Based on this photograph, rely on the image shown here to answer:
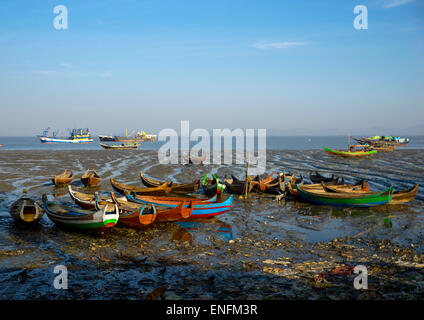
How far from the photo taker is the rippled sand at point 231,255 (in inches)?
340

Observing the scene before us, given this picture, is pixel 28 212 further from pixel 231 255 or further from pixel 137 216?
pixel 231 255

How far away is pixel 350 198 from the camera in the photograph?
61.6ft

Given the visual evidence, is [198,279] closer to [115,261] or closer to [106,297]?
[106,297]

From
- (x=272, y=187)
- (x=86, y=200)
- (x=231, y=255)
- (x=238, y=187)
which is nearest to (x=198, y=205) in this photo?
(x=231, y=255)

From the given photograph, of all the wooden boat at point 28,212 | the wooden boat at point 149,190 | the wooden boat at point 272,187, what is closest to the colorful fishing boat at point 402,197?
the wooden boat at point 272,187

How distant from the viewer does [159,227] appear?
15195 mm

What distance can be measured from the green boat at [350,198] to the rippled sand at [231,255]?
1.95 ft

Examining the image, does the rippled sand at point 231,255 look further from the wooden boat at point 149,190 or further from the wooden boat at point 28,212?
the wooden boat at point 149,190

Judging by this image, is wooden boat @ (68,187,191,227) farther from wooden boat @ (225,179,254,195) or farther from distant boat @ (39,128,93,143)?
distant boat @ (39,128,93,143)

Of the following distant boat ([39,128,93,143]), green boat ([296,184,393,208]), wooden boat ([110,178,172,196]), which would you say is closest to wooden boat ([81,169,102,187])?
wooden boat ([110,178,172,196])

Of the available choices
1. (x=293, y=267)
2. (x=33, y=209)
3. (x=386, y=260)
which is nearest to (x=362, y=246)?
(x=386, y=260)

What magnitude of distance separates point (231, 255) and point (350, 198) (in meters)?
10.7

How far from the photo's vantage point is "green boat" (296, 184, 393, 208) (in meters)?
18.5

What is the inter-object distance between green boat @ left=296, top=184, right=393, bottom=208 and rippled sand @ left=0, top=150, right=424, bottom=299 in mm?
594
